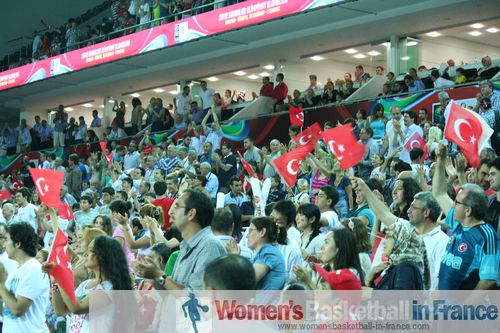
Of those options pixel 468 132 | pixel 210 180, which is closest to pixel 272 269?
pixel 468 132

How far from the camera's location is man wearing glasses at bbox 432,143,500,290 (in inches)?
203

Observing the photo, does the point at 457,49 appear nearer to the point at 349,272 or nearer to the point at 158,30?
the point at 158,30

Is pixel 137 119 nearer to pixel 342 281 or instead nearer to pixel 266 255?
pixel 266 255

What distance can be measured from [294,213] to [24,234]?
217 centimetres

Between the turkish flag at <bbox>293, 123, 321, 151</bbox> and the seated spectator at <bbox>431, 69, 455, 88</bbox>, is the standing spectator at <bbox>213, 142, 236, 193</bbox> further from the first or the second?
the seated spectator at <bbox>431, 69, 455, 88</bbox>

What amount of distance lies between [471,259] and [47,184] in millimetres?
5062

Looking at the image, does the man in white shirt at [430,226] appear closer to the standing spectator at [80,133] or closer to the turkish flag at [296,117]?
the turkish flag at [296,117]

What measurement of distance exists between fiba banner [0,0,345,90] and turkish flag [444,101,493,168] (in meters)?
10.3

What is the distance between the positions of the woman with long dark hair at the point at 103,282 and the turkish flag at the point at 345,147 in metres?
4.55

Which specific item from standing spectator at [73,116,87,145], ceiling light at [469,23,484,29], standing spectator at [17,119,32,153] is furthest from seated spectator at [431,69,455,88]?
standing spectator at [17,119,32,153]

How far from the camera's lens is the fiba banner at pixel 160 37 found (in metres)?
18.4

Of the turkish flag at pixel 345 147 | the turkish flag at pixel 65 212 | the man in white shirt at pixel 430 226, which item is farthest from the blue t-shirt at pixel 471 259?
the turkish flag at pixel 65 212

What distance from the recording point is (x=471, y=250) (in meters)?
5.24

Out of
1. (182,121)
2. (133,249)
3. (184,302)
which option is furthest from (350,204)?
(182,121)
